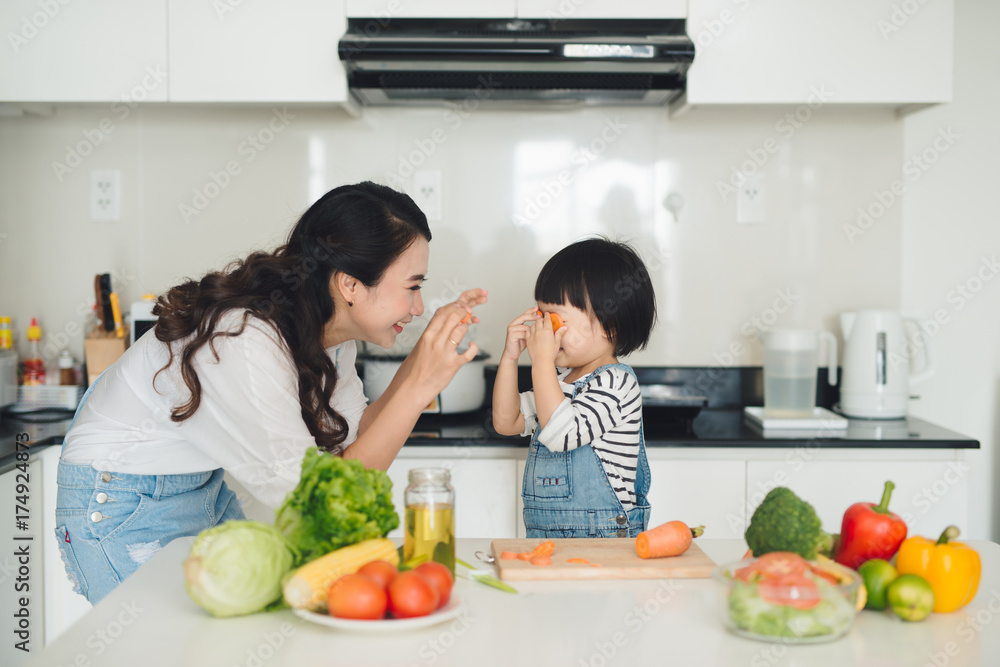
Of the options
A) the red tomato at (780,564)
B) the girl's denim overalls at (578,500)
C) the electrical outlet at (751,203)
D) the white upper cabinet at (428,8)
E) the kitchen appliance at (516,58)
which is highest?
the white upper cabinet at (428,8)

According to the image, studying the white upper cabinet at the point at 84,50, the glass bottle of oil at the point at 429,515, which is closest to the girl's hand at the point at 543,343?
the glass bottle of oil at the point at 429,515

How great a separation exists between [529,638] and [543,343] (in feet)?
2.48

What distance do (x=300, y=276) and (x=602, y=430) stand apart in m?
0.64

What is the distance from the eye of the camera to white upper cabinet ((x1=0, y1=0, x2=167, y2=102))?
2.26 meters

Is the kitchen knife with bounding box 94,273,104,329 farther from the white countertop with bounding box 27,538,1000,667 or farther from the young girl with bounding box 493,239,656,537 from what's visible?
the white countertop with bounding box 27,538,1000,667

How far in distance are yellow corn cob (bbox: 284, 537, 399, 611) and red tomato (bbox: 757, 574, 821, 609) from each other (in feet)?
1.43

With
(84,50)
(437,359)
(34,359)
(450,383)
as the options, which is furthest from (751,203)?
(34,359)

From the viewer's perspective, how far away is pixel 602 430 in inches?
63.6

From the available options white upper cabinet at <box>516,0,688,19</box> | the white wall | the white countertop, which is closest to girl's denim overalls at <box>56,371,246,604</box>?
the white countertop

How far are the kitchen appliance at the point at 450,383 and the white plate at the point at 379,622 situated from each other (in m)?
1.32

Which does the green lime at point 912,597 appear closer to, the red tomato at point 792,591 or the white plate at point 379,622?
the red tomato at point 792,591

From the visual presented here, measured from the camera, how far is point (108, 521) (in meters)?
1.46

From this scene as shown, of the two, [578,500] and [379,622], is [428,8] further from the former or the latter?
[379,622]

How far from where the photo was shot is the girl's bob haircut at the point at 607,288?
169cm
